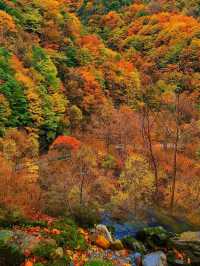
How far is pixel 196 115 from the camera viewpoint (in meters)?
71.6

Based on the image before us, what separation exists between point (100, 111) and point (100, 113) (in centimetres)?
102

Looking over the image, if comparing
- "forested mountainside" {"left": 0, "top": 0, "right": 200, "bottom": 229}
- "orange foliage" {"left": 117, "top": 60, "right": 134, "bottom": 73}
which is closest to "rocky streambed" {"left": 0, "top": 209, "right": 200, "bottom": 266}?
"forested mountainside" {"left": 0, "top": 0, "right": 200, "bottom": 229}

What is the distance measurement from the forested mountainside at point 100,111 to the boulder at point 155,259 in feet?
10.5

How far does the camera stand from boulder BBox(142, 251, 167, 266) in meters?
12.6

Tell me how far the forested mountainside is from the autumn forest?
17 cm

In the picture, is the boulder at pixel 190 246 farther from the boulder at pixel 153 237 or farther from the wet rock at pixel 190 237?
the boulder at pixel 153 237

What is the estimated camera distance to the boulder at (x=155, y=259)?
12609 mm

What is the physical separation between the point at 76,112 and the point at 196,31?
2029 inches

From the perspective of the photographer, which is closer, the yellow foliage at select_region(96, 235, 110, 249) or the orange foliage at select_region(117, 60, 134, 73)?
the yellow foliage at select_region(96, 235, 110, 249)

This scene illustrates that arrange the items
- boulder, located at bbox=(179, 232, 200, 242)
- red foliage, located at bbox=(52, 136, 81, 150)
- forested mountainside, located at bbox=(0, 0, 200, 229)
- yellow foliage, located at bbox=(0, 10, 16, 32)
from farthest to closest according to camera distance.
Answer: yellow foliage, located at bbox=(0, 10, 16, 32) → red foliage, located at bbox=(52, 136, 81, 150) → forested mountainside, located at bbox=(0, 0, 200, 229) → boulder, located at bbox=(179, 232, 200, 242)

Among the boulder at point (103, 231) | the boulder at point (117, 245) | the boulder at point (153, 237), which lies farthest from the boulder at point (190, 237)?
the boulder at point (103, 231)

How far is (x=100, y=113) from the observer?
67438 millimetres

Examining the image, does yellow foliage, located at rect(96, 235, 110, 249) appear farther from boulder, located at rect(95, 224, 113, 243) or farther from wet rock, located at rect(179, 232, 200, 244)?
wet rock, located at rect(179, 232, 200, 244)

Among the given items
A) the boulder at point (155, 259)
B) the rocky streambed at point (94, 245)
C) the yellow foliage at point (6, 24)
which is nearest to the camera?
the rocky streambed at point (94, 245)
